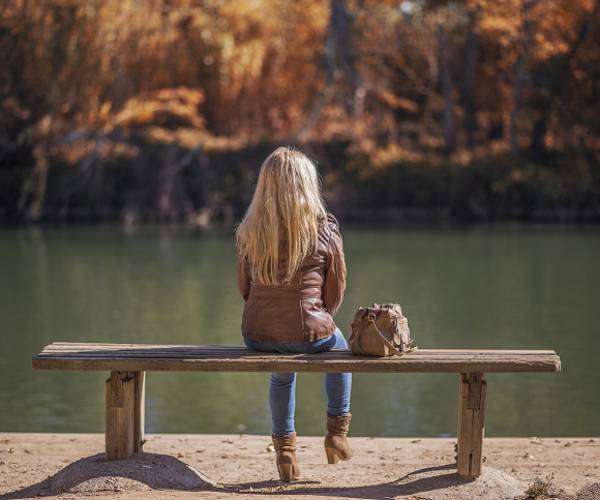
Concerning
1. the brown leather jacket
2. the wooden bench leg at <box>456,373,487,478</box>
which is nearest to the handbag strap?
the brown leather jacket

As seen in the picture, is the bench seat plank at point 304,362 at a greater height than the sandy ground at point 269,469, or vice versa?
the bench seat plank at point 304,362

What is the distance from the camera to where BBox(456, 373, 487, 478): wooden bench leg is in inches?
194

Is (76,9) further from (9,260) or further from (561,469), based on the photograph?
(561,469)

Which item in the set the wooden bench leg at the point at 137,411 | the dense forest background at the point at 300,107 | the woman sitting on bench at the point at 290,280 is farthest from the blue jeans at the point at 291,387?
the dense forest background at the point at 300,107

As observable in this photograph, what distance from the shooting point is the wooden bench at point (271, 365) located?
4.77m

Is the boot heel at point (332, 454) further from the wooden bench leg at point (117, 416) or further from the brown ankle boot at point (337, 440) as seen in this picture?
the wooden bench leg at point (117, 416)

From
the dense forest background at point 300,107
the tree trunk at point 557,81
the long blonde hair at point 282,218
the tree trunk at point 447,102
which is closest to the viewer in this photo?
the long blonde hair at point 282,218

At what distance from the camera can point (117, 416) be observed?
16.4 feet

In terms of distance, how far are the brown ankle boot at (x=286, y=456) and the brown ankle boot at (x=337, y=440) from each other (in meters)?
0.16

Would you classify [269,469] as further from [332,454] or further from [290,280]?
[290,280]

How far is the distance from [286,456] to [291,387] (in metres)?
0.27

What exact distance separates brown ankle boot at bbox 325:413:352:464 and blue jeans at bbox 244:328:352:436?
29 millimetres

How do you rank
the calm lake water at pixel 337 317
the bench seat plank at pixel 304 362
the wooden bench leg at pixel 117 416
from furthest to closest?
the calm lake water at pixel 337 317, the wooden bench leg at pixel 117 416, the bench seat plank at pixel 304 362

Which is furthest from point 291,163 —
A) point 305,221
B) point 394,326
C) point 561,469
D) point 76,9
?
point 76,9
